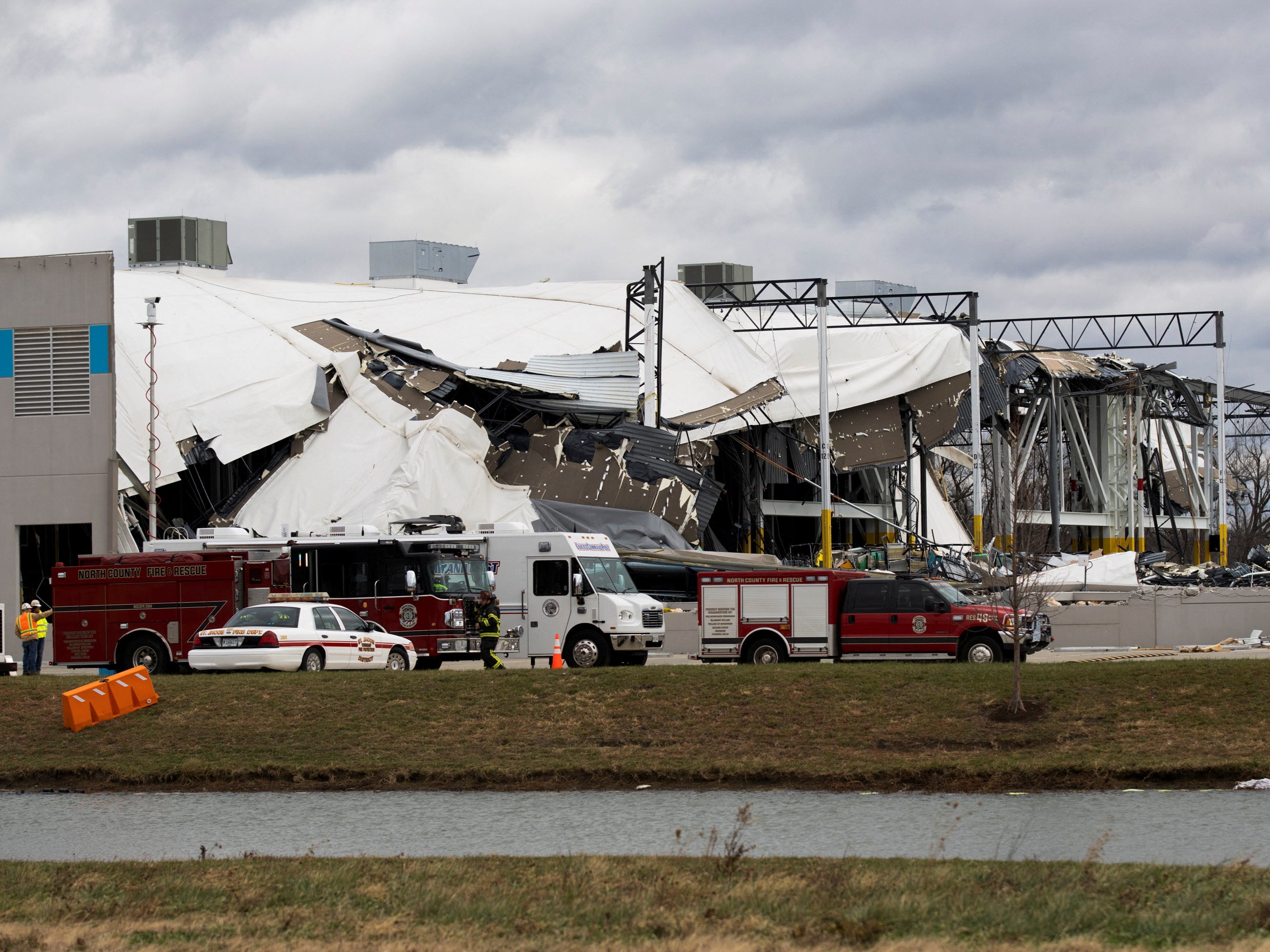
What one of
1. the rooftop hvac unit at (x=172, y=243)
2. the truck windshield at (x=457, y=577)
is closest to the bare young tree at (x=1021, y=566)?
the truck windshield at (x=457, y=577)

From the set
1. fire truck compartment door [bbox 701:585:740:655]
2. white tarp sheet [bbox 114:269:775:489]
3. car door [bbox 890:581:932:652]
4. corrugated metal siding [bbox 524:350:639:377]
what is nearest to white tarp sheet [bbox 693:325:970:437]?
white tarp sheet [bbox 114:269:775:489]

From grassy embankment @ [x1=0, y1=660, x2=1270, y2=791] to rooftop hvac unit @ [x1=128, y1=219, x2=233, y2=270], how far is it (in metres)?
49.8

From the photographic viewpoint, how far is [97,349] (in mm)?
37844

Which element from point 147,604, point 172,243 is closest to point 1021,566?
point 147,604

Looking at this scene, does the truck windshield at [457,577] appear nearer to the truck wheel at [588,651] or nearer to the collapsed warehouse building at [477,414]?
the truck wheel at [588,651]

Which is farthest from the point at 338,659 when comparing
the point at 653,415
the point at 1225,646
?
the point at 653,415

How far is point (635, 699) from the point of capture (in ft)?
71.9

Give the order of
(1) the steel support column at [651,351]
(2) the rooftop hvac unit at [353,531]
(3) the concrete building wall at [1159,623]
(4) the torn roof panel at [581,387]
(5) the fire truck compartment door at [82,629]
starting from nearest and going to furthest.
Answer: (5) the fire truck compartment door at [82,629] < (2) the rooftop hvac unit at [353,531] < (3) the concrete building wall at [1159,623] < (4) the torn roof panel at [581,387] < (1) the steel support column at [651,351]

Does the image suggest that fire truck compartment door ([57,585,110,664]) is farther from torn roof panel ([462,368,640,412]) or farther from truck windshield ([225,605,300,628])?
torn roof panel ([462,368,640,412])

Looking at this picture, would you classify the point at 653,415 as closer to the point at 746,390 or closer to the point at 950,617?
the point at 746,390

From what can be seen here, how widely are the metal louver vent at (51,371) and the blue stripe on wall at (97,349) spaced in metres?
0.08

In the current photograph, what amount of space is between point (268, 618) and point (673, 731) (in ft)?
28.7

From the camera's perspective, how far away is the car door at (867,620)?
A: 27.7m

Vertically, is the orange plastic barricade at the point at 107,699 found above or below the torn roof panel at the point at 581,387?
below
